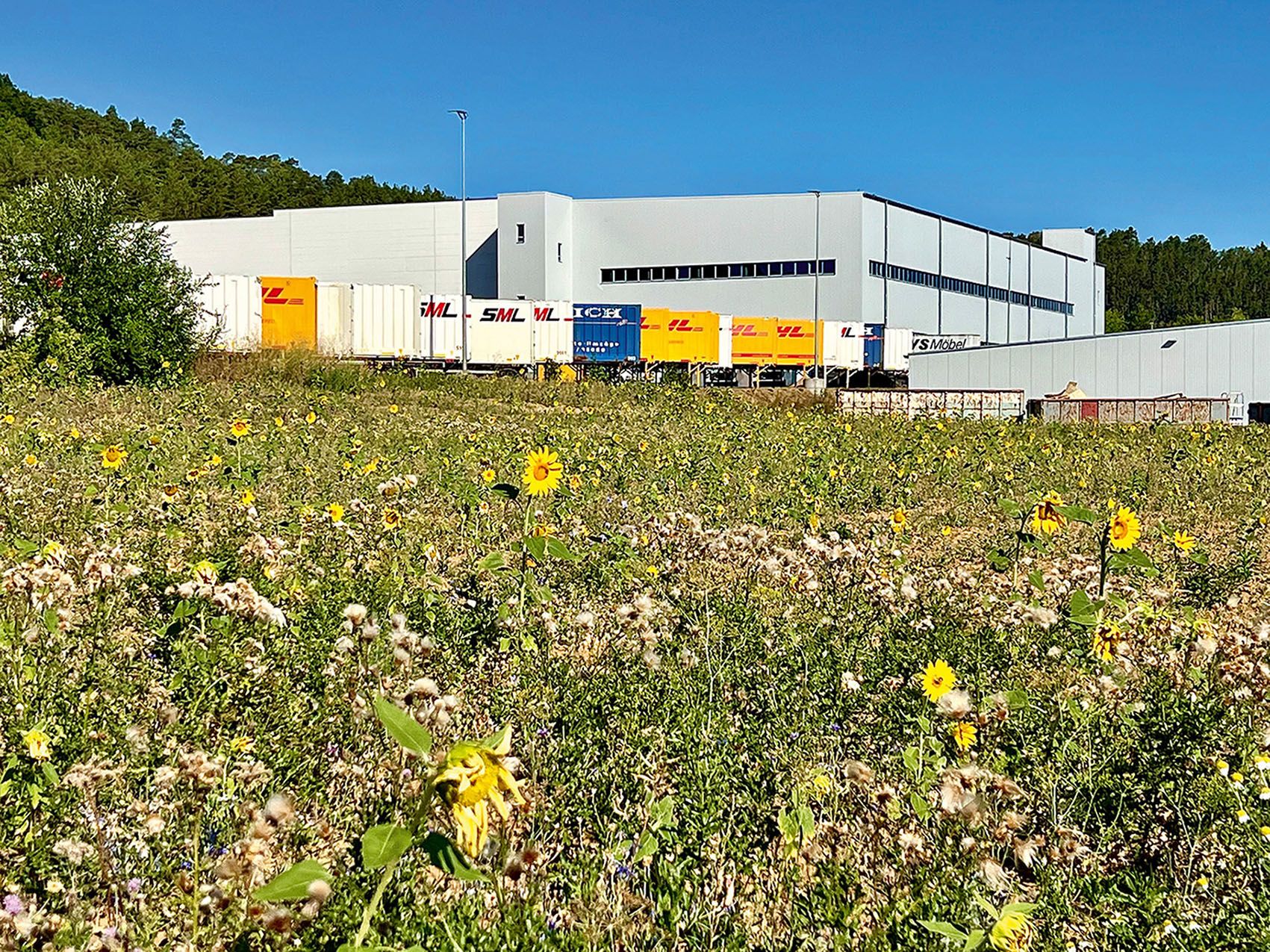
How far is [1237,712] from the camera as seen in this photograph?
13.3 feet

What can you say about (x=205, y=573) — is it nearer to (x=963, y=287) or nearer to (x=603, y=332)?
(x=603, y=332)

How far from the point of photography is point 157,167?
310 ft

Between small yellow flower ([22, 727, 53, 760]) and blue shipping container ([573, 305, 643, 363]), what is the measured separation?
42589 millimetres

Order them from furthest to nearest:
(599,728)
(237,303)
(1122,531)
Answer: (237,303) < (1122,531) < (599,728)

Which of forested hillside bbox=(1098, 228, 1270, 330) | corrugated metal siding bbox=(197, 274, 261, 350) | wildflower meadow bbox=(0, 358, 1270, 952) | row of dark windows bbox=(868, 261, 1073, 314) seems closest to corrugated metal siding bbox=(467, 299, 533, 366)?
corrugated metal siding bbox=(197, 274, 261, 350)

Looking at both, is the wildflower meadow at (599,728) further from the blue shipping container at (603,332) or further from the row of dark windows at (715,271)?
the row of dark windows at (715,271)

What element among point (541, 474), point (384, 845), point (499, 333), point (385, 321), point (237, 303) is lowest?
point (384, 845)

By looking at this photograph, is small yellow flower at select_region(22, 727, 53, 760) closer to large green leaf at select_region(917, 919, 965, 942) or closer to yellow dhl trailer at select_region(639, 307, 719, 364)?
large green leaf at select_region(917, 919, 965, 942)

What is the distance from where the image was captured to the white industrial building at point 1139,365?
123 feet

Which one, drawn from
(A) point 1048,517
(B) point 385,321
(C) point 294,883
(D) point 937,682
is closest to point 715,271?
(B) point 385,321

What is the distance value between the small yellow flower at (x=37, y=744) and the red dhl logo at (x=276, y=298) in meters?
36.2

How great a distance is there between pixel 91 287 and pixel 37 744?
1780 cm

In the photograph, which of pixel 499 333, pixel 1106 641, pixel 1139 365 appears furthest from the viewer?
pixel 499 333

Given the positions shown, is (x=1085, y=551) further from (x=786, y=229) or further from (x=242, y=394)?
(x=786, y=229)
